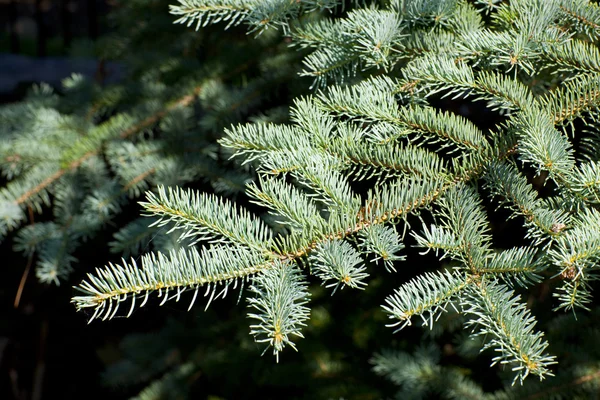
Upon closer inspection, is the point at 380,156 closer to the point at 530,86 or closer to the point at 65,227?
the point at 530,86

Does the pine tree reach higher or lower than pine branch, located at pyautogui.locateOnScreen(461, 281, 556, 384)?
higher

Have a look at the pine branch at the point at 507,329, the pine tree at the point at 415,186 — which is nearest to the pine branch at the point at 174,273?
the pine tree at the point at 415,186

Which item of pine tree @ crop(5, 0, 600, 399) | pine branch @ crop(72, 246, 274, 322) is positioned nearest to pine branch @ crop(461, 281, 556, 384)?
pine tree @ crop(5, 0, 600, 399)

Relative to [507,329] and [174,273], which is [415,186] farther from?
[174,273]

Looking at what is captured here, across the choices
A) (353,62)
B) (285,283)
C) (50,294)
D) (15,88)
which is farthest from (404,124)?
(15,88)

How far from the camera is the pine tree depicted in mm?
679

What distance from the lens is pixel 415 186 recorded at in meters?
0.79

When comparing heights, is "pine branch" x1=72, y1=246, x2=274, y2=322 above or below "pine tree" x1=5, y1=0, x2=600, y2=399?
below

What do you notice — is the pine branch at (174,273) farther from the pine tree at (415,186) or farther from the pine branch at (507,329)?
the pine branch at (507,329)

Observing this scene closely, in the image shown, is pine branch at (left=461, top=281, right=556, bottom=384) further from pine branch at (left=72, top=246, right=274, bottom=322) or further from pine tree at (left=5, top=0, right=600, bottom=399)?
pine branch at (left=72, top=246, right=274, bottom=322)

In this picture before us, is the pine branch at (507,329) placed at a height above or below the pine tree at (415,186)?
below

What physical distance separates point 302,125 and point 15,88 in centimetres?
207

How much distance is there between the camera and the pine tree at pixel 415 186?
0.68 metres

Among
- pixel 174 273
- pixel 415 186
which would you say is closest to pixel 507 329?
pixel 415 186
